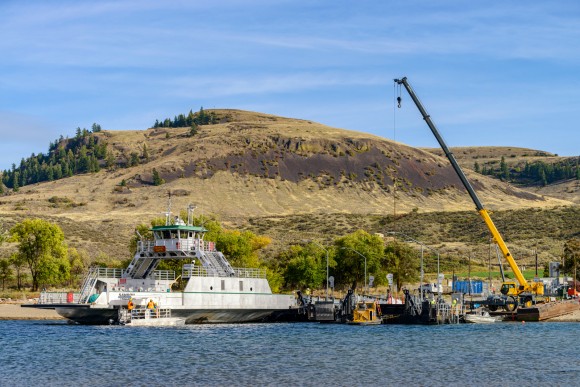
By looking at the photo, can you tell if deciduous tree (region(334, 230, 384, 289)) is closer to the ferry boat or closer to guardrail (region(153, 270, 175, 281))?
guardrail (region(153, 270, 175, 281))

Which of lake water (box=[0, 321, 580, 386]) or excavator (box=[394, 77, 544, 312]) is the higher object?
excavator (box=[394, 77, 544, 312])

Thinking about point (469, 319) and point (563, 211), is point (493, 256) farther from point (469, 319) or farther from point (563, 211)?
point (469, 319)

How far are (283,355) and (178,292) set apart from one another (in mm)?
23662

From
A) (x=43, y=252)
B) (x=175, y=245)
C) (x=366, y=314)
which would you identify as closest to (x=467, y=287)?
(x=366, y=314)

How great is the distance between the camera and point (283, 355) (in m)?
59.1

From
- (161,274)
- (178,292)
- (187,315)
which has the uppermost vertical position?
(161,274)

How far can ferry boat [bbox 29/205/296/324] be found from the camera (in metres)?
77.9

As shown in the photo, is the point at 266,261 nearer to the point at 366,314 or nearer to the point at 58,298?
the point at 366,314

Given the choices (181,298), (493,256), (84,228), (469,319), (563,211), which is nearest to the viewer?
(181,298)

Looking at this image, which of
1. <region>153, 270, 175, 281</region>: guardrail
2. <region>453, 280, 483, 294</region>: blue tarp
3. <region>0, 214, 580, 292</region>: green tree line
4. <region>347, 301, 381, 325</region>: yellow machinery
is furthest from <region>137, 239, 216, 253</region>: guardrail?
<region>453, 280, 483, 294</region>: blue tarp

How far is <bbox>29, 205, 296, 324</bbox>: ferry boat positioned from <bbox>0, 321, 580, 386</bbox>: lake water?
1.44 meters

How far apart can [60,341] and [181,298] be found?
1461cm

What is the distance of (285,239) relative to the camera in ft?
549

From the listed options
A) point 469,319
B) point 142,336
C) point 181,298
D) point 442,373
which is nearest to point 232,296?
point 181,298
